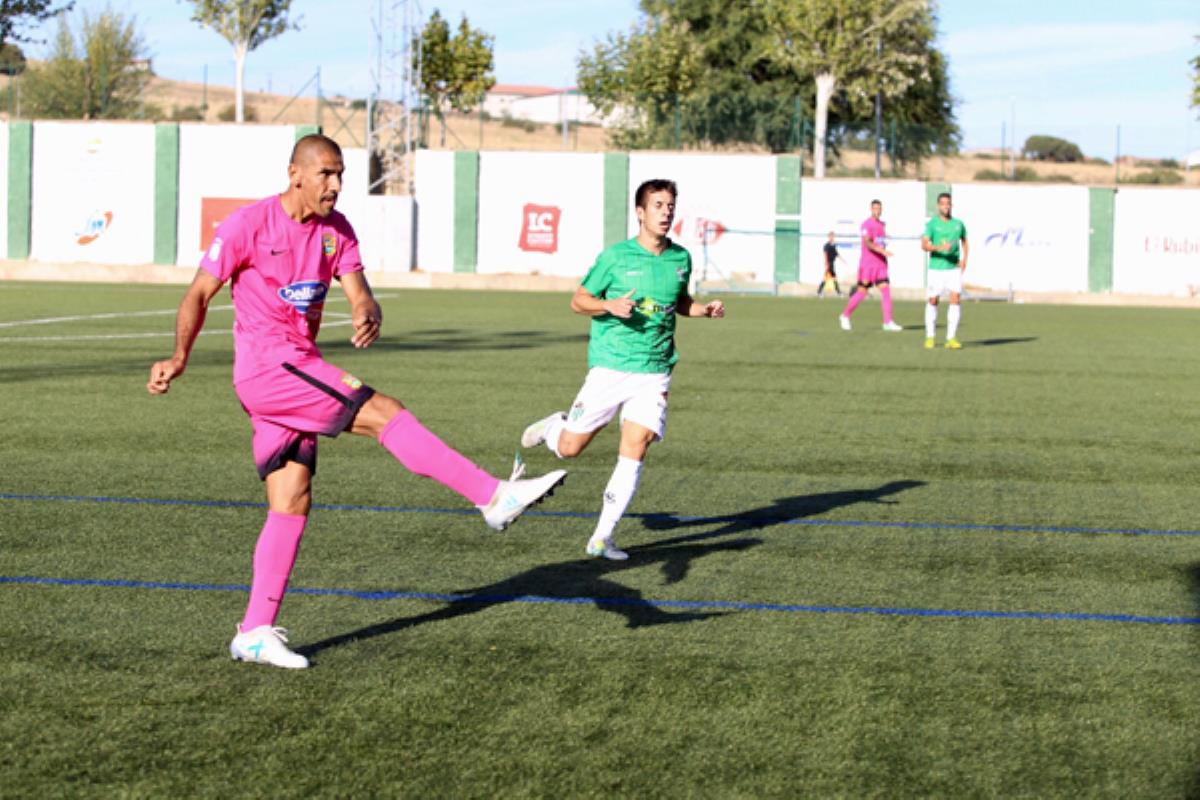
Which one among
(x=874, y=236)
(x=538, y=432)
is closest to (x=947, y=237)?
(x=874, y=236)

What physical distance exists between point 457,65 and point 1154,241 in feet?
90.1

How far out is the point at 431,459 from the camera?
6.00m

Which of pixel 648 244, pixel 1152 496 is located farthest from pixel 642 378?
pixel 1152 496

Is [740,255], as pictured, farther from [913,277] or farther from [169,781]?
[169,781]

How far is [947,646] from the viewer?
6340 millimetres

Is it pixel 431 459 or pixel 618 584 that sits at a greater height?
pixel 431 459

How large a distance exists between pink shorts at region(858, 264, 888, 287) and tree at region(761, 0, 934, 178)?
30.0 meters

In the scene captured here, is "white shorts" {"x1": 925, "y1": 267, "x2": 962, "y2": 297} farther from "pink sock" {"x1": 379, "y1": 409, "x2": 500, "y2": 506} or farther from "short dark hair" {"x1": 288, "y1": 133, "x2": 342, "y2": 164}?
"short dark hair" {"x1": 288, "y1": 133, "x2": 342, "y2": 164}

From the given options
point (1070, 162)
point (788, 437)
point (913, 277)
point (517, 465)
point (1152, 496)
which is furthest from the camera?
point (1070, 162)

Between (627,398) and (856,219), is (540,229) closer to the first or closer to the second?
(856,219)

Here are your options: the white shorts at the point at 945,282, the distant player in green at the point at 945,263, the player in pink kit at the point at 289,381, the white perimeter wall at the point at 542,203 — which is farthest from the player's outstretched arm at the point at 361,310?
the white perimeter wall at the point at 542,203

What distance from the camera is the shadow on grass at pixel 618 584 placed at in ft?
21.9

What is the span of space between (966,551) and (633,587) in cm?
205

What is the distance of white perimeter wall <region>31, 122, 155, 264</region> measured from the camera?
173 feet
